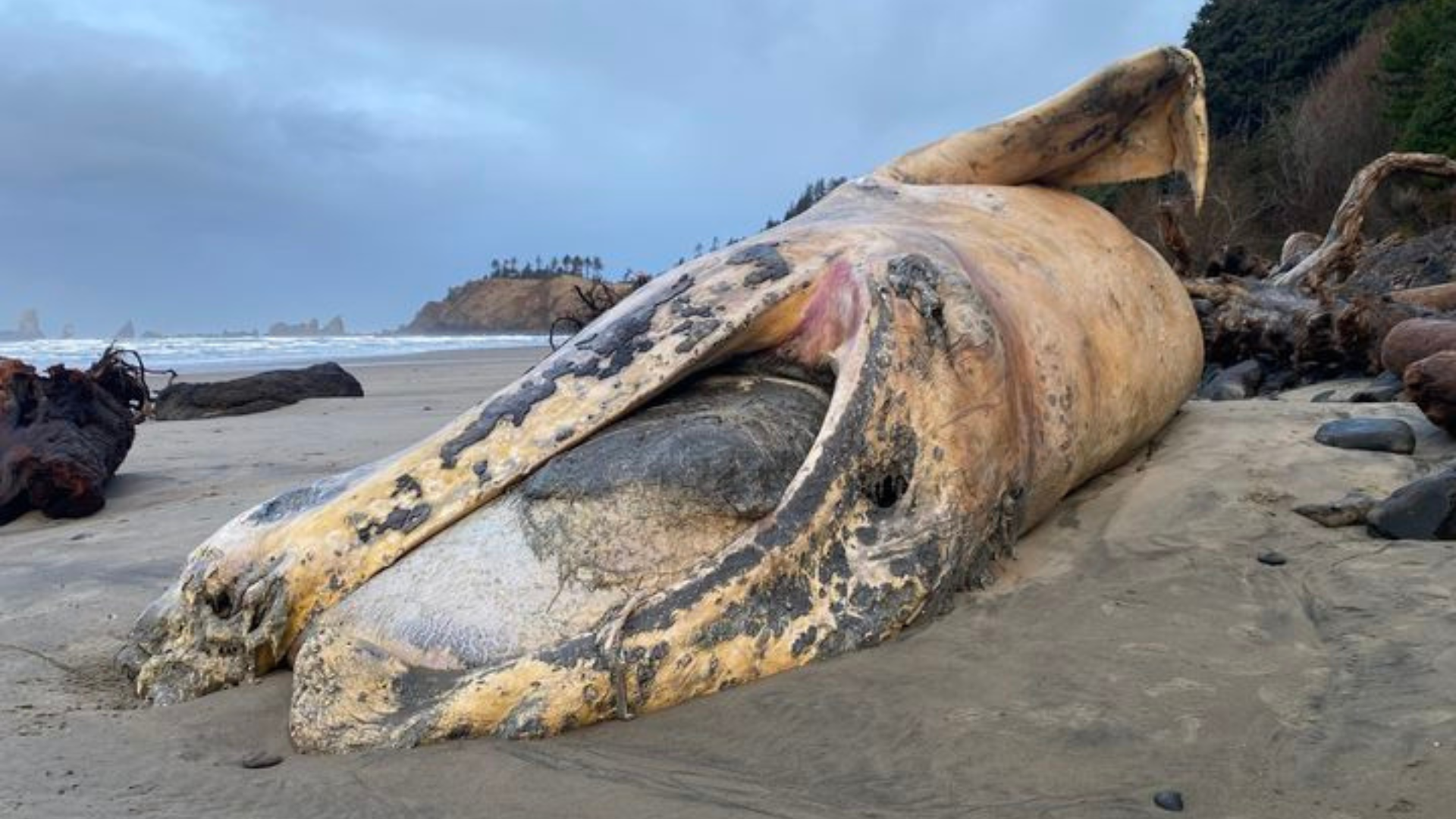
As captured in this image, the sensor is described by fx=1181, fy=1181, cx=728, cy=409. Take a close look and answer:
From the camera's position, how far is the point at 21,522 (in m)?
6.15

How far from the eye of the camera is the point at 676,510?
278 centimetres

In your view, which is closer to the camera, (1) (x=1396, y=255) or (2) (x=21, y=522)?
(2) (x=21, y=522)

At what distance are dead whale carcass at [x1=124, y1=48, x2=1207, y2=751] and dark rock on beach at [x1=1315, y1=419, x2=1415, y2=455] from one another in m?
1.19

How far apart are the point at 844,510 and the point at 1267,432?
258 cm

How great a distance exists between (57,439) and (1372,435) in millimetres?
6590

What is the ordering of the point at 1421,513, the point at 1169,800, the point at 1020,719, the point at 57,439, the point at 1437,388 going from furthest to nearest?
1. the point at 57,439
2. the point at 1437,388
3. the point at 1421,513
4. the point at 1020,719
5. the point at 1169,800

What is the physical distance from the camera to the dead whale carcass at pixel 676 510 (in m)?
2.53

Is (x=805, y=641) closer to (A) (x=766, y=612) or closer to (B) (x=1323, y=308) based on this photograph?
(A) (x=766, y=612)

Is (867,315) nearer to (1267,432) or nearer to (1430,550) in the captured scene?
(1430,550)

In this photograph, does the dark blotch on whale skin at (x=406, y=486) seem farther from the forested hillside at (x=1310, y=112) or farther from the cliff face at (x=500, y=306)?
the cliff face at (x=500, y=306)

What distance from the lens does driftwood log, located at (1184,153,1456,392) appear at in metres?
6.93

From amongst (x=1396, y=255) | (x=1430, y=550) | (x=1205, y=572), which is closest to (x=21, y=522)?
(x=1205, y=572)

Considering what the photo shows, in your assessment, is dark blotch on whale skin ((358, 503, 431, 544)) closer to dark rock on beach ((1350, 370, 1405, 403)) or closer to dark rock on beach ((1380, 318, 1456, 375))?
dark rock on beach ((1380, 318, 1456, 375))

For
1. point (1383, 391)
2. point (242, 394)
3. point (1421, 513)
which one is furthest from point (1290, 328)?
point (242, 394)
